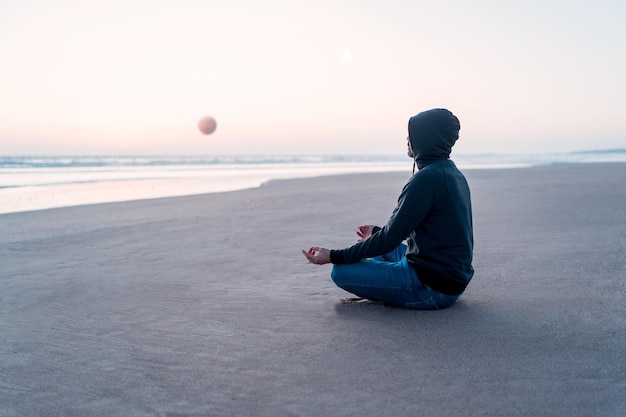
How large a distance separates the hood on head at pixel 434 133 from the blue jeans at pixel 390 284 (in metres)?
0.82

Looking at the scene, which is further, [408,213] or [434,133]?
[434,133]

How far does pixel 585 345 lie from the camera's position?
3383mm

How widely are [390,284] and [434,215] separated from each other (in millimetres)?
631

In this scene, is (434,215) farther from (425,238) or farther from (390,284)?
(390,284)

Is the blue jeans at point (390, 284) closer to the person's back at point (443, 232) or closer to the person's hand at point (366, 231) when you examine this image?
the person's back at point (443, 232)

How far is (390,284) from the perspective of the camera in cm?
416

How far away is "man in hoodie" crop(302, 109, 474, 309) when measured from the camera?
3.85 metres

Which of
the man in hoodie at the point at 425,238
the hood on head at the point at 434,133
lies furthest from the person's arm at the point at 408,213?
the hood on head at the point at 434,133

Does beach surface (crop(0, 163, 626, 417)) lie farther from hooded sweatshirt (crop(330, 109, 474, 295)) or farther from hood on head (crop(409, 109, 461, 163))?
hood on head (crop(409, 109, 461, 163))

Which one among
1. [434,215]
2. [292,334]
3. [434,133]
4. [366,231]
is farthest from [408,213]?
[292,334]

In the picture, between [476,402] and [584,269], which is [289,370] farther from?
[584,269]

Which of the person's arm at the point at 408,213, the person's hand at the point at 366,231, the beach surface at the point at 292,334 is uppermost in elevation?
the person's arm at the point at 408,213

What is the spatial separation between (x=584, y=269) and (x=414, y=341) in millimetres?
2587

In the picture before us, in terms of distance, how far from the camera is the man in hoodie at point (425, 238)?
12.6 feet
